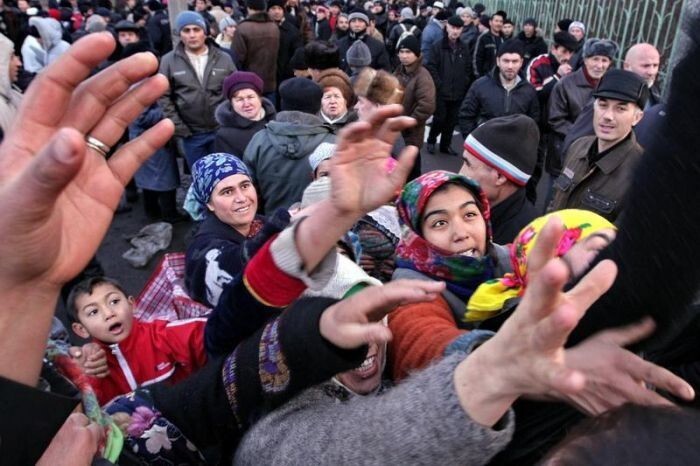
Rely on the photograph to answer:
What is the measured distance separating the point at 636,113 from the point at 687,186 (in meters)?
2.91

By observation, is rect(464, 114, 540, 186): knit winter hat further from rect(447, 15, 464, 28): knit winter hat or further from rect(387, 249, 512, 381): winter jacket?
rect(447, 15, 464, 28): knit winter hat

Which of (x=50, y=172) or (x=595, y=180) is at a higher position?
(x=50, y=172)

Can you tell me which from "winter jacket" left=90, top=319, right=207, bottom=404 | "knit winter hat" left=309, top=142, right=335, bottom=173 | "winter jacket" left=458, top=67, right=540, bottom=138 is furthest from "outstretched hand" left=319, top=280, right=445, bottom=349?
"winter jacket" left=458, top=67, right=540, bottom=138

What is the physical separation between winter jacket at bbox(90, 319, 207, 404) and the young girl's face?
904 mm

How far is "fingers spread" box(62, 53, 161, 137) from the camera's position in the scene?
1069mm

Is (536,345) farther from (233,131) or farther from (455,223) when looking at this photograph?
(233,131)

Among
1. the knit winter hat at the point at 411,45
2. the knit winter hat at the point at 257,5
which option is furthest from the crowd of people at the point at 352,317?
the knit winter hat at the point at 257,5

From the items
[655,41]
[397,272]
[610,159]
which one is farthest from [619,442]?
[655,41]

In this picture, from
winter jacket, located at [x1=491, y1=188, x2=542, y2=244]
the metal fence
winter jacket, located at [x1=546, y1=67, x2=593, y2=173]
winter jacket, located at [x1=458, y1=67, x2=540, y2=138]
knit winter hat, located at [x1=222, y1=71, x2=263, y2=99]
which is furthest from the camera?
the metal fence

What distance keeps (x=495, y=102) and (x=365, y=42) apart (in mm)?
2815

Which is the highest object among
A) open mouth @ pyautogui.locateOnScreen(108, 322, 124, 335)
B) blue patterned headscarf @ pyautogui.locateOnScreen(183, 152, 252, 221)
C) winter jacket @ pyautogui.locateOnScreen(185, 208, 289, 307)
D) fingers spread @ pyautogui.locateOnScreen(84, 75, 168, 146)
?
fingers spread @ pyautogui.locateOnScreen(84, 75, 168, 146)

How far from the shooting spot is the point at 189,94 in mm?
4852

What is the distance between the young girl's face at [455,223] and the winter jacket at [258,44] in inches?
207

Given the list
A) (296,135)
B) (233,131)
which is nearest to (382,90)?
(296,135)
